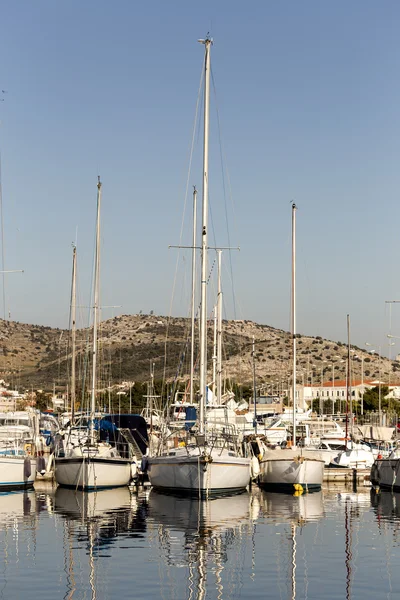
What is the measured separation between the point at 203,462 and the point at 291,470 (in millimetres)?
6621

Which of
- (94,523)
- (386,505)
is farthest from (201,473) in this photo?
(94,523)

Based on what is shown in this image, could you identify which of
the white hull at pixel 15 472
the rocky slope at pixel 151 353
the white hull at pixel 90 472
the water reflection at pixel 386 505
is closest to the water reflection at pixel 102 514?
the white hull at pixel 90 472

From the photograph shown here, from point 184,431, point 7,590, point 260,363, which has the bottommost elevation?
point 7,590

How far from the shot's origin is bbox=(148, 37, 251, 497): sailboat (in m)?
37.2

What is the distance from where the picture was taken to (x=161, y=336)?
162250 mm

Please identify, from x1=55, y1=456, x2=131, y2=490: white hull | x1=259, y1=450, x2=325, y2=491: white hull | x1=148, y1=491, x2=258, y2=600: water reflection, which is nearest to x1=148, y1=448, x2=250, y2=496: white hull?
x1=148, y1=491, x2=258, y2=600: water reflection

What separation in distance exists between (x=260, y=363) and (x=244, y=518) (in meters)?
122

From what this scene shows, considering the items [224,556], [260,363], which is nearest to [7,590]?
[224,556]

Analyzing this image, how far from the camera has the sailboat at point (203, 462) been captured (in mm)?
37188

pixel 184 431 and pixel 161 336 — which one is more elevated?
pixel 161 336

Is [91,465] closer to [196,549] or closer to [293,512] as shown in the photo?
[293,512]

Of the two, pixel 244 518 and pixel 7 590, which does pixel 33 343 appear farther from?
pixel 7 590

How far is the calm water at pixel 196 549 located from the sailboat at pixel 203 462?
3.18ft

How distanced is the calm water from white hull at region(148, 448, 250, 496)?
878mm
